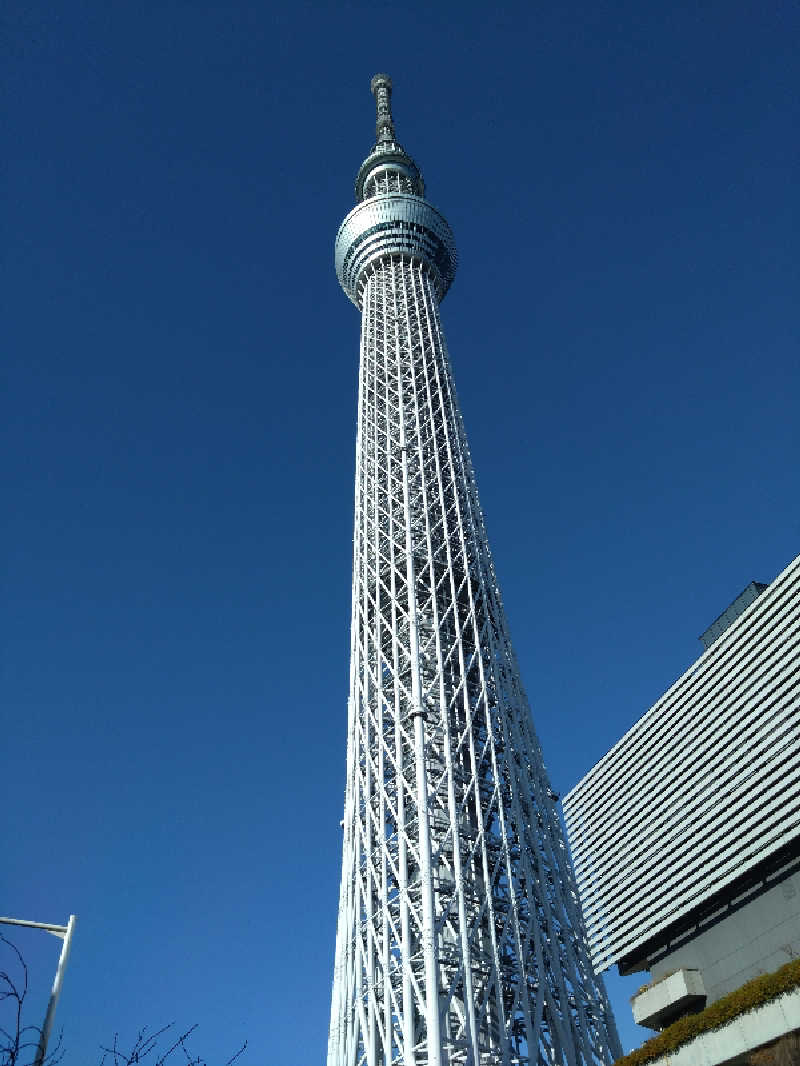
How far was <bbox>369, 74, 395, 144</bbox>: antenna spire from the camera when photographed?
202 ft

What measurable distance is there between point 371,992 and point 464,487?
2091 cm

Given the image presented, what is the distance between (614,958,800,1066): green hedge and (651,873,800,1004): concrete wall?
510 cm

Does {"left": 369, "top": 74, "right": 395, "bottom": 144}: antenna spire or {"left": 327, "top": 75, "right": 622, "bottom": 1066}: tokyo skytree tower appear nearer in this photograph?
{"left": 327, "top": 75, "right": 622, "bottom": 1066}: tokyo skytree tower

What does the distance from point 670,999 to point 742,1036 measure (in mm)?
10196

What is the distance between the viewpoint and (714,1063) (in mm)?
21359

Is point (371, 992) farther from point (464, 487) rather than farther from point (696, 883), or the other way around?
point (464, 487)

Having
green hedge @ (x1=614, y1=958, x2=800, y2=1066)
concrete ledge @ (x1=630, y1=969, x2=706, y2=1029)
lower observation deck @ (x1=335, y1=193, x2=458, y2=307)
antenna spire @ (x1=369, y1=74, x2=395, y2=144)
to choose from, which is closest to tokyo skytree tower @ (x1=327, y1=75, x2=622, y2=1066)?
green hedge @ (x1=614, y1=958, x2=800, y2=1066)

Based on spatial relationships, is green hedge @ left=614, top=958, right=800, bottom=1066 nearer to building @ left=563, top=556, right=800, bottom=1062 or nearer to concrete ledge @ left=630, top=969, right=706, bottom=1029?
building @ left=563, top=556, right=800, bottom=1062

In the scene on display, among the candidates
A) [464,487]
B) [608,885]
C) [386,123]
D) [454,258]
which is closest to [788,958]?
[608,885]

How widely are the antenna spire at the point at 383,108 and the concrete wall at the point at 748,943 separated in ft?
167

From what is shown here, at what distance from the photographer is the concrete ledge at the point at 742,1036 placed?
19.9 meters

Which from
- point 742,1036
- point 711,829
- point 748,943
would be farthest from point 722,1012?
point 711,829

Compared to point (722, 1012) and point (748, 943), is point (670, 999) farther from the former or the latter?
point (722, 1012)

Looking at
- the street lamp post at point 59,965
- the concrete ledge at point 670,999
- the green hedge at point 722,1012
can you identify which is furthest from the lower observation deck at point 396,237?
the street lamp post at point 59,965
